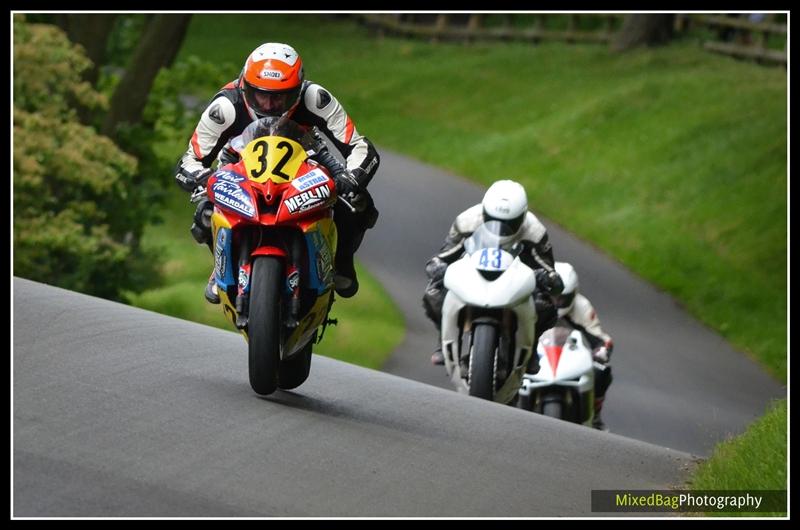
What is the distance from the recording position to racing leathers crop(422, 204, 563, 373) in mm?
12797

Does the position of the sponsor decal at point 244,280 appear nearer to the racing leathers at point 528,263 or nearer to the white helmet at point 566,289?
the racing leathers at point 528,263

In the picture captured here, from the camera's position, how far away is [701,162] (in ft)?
101

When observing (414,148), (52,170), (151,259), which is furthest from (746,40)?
(52,170)

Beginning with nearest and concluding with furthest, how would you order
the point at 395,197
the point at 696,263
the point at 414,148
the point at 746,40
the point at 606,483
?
the point at 606,483, the point at 696,263, the point at 395,197, the point at 414,148, the point at 746,40

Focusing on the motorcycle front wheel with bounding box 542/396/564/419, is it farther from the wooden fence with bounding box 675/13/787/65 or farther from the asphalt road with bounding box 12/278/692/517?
the wooden fence with bounding box 675/13/787/65

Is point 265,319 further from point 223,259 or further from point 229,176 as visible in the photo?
Result: point 229,176

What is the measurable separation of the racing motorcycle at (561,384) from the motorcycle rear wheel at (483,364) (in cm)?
131

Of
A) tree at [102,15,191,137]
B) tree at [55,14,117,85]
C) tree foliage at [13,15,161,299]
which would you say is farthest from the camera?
tree at [102,15,191,137]

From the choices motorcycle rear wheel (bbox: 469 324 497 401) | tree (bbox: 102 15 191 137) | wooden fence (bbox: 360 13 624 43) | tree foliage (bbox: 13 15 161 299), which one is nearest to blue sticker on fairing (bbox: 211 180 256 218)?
motorcycle rear wheel (bbox: 469 324 497 401)

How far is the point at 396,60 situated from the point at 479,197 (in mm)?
16891

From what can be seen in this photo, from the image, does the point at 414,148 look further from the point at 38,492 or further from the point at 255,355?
the point at 38,492

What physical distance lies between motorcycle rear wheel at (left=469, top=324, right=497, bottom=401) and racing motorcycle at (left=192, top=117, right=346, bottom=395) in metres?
2.65

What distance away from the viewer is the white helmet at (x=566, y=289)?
13.9m


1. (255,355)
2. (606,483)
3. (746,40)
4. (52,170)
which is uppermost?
(746,40)
